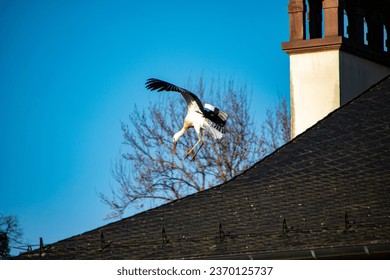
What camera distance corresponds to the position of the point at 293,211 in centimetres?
1816

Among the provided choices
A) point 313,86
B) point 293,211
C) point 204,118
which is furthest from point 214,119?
point 293,211

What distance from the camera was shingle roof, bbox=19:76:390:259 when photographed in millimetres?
17000

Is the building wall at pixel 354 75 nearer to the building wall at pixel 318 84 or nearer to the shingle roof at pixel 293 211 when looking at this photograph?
the building wall at pixel 318 84

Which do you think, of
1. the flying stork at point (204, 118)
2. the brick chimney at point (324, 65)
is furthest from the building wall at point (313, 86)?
the flying stork at point (204, 118)

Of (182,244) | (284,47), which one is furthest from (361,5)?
(182,244)

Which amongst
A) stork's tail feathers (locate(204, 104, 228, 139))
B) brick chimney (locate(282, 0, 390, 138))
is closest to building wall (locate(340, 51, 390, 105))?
brick chimney (locate(282, 0, 390, 138))

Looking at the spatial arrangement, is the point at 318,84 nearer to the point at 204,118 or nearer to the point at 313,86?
the point at 313,86

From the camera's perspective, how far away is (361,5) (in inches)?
977

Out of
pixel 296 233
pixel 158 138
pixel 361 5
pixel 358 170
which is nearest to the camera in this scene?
pixel 296 233

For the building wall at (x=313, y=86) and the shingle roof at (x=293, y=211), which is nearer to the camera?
the shingle roof at (x=293, y=211)

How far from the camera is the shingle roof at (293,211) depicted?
17000 mm
